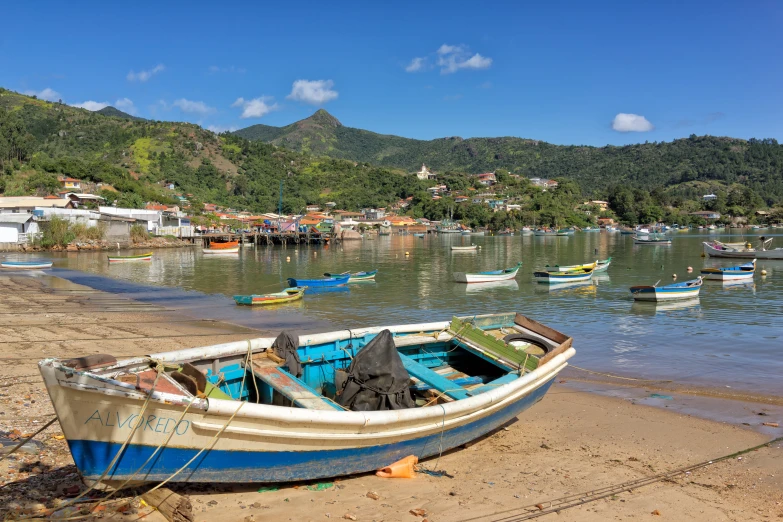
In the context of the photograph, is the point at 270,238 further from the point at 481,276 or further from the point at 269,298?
the point at 269,298

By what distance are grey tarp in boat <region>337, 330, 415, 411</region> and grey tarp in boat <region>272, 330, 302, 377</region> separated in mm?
836

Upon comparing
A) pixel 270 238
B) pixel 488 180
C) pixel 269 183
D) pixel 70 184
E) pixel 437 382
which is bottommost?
pixel 437 382

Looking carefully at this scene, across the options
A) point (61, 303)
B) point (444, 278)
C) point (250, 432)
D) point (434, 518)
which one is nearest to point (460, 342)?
point (434, 518)

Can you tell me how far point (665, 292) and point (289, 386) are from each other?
2225 centimetres

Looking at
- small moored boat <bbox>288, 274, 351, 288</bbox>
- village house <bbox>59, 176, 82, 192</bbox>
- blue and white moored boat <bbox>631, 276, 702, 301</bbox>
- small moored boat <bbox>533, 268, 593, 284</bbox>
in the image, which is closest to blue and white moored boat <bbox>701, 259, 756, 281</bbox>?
small moored boat <bbox>533, 268, 593, 284</bbox>

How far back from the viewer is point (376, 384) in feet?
22.7

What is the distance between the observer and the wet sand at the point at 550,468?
5703 millimetres

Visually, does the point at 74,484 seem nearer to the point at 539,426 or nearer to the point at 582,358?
the point at 539,426

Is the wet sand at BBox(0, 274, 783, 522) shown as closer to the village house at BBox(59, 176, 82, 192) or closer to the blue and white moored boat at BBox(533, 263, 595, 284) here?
the blue and white moored boat at BBox(533, 263, 595, 284)

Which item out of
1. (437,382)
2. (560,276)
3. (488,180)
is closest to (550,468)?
(437,382)

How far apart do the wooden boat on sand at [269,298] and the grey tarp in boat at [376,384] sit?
58.5ft

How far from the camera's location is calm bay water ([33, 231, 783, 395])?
47.7 ft

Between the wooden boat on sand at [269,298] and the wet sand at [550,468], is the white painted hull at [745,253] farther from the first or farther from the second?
the wet sand at [550,468]

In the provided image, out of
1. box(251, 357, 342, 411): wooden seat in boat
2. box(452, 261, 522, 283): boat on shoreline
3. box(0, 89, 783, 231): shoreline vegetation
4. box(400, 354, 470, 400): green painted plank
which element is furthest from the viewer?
box(0, 89, 783, 231): shoreline vegetation
